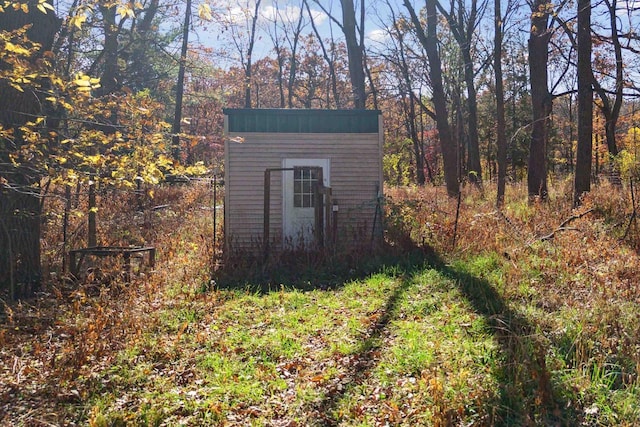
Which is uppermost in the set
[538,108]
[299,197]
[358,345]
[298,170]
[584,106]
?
[538,108]

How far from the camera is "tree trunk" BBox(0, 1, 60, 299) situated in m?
6.95

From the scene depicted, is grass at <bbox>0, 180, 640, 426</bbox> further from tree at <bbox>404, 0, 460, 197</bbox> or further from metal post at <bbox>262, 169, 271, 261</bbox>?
tree at <bbox>404, 0, 460, 197</bbox>

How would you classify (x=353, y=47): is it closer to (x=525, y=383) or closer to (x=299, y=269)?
(x=299, y=269)

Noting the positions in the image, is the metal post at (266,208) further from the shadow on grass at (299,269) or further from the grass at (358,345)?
the grass at (358,345)

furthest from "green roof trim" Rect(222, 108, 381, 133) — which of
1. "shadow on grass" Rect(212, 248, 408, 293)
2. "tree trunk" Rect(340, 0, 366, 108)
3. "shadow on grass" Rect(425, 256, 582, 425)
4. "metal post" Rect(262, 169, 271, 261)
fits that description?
"tree trunk" Rect(340, 0, 366, 108)

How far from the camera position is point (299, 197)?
35.0ft

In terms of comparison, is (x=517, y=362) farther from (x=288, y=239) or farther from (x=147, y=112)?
(x=288, y=239)

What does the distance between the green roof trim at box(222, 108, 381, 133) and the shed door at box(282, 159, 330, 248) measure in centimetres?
71

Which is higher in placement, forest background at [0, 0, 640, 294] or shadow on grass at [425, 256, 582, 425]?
forest background at [0, 0, 640, 294]

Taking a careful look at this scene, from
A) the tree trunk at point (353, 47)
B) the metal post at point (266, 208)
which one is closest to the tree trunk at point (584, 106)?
the metal post at point (266, 208)

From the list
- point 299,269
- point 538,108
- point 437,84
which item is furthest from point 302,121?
point 437,84

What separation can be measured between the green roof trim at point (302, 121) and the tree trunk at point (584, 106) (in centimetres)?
441

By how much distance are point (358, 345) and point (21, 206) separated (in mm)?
5414

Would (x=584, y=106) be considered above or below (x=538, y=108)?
below
